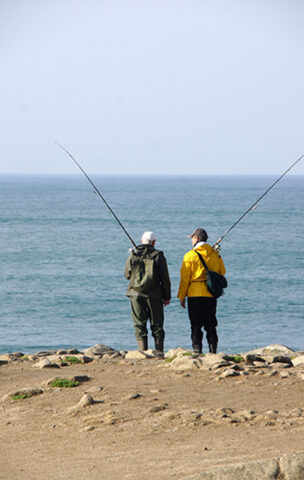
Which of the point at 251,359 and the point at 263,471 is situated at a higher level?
the point at 263,471

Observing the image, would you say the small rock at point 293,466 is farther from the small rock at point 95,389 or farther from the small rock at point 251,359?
the small rock at point 251,359

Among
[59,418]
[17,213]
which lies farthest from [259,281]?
[17,213]

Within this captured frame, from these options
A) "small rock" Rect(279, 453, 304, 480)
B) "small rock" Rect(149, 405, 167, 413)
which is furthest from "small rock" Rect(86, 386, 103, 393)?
"small rock" Rect(279, 453, 304, 480)

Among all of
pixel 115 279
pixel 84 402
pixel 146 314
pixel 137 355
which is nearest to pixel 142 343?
pixel 146 314

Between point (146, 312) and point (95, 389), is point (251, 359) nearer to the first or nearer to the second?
point (146, 312)

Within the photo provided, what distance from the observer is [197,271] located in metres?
9.63

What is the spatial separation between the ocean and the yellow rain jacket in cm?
1547

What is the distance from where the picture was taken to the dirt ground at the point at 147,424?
19.8 ft

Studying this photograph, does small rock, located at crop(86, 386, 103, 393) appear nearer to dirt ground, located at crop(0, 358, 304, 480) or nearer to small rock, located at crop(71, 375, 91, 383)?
dirt ground, located at crop(0, 358, 304, 480)

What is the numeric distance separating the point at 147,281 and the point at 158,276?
179mm

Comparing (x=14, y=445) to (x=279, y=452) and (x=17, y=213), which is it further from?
(x=17, y=213)

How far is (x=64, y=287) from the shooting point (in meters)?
40.3

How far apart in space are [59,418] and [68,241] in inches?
2165

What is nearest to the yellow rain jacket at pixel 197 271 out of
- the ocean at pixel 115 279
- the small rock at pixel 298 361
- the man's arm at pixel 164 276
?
the man's arm at pixel 164 276
